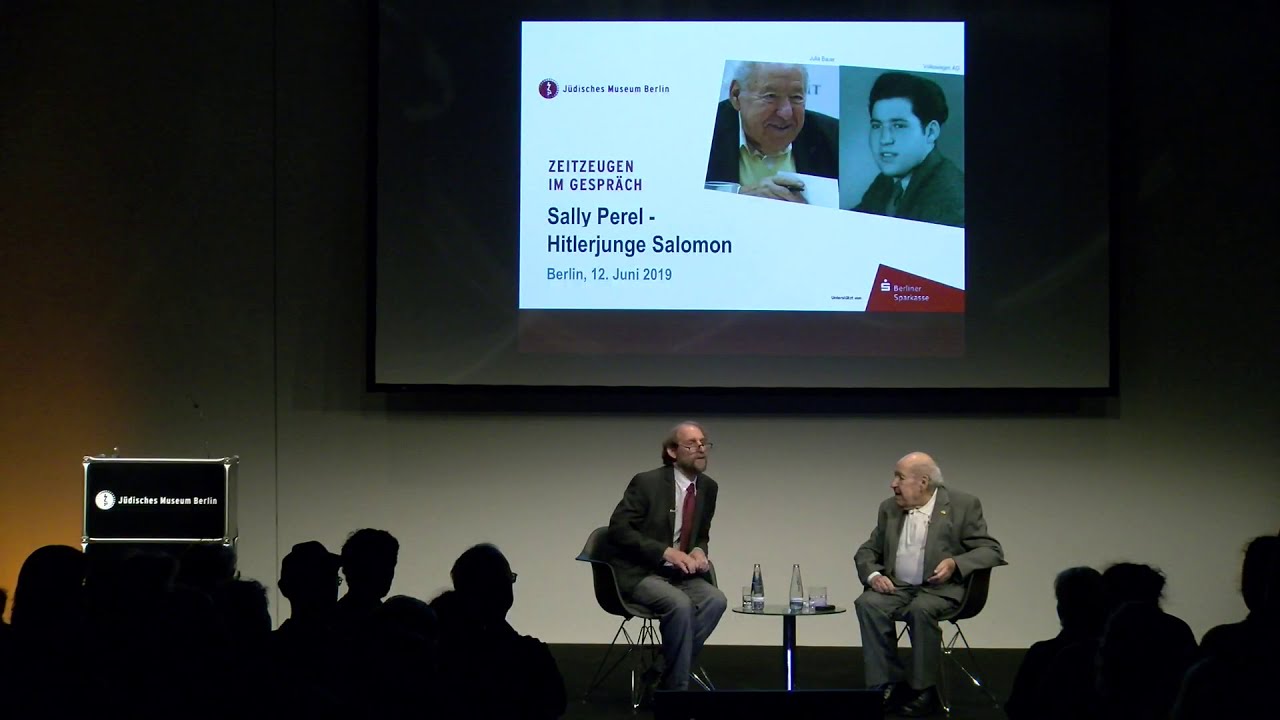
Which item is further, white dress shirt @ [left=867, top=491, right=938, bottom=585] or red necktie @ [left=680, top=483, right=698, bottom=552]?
red necktie @ [left=680, top=483, right=698, bottom=552]

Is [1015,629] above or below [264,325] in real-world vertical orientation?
below

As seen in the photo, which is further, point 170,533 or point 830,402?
point 830,402

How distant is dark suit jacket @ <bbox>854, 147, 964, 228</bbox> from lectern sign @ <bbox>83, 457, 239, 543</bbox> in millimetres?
3401

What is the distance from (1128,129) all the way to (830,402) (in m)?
2.10

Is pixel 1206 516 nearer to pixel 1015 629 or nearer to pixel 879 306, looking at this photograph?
pixel 1015 629

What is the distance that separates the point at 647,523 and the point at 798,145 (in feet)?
7.07

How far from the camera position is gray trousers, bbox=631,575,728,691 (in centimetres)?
549

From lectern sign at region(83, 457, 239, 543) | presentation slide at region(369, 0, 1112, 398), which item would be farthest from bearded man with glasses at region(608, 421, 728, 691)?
lectern sign at region(83, 457, 239, 543)

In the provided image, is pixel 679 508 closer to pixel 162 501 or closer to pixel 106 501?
pixel 162 501

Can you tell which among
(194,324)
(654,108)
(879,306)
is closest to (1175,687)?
(879,306)

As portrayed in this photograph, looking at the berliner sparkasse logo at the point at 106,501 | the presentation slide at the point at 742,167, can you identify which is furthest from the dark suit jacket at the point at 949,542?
the berliner sparkasse logo at the point at 106,501

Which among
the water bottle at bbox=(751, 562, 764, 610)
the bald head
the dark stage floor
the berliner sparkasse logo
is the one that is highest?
the bald head

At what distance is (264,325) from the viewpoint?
703 cm

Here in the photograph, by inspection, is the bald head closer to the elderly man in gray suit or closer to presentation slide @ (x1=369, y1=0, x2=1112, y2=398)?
the elderly man in gray suit
